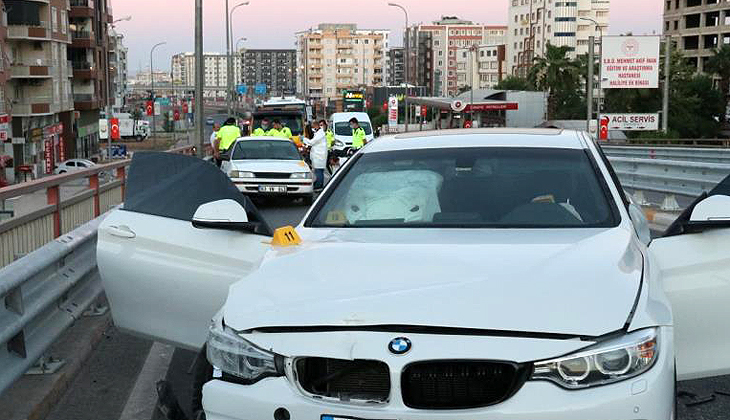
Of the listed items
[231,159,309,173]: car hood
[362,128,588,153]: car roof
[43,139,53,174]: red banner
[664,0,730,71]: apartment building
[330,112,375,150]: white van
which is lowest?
[43,139,53,174]: red banner

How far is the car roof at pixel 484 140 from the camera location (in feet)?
18.6

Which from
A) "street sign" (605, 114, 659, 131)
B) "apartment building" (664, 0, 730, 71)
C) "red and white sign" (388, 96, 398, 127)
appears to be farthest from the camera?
"apartment building" (664, 0, 730, 71)

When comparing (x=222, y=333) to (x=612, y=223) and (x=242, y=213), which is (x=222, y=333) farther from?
(x=612, y=223)

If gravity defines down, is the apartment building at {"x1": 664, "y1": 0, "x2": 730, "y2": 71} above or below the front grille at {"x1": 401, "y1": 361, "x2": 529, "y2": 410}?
above

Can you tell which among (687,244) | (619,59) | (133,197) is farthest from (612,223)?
(619,59)

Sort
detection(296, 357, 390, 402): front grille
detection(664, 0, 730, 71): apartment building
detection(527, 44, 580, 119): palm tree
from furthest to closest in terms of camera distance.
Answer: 1. detection(664, 0, 730, 71): apartment building
2. detection(527, 44, 580, 119): palm tree
3. detection(296, 357, 390, 402): front grille

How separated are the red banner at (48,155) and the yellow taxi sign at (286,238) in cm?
6979

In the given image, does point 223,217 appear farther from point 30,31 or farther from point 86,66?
point 86,66

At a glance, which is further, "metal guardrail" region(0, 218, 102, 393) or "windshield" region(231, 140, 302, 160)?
"windshield" region(231, 140, 302, 160)

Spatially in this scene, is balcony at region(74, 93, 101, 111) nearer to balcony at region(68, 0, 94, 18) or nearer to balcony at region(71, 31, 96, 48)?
balcony at region(71, 31, 96, 48)

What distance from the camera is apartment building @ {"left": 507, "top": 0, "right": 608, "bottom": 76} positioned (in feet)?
502

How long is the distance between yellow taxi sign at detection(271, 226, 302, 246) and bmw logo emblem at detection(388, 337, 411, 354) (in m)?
1.31

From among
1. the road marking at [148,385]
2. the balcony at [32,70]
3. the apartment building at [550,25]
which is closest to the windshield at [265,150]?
the road marking at [148,385]

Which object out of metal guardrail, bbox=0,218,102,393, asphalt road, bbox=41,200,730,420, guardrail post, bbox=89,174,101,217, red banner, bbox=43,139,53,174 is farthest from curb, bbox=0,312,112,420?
red banner, bbox=43,139,53,174
